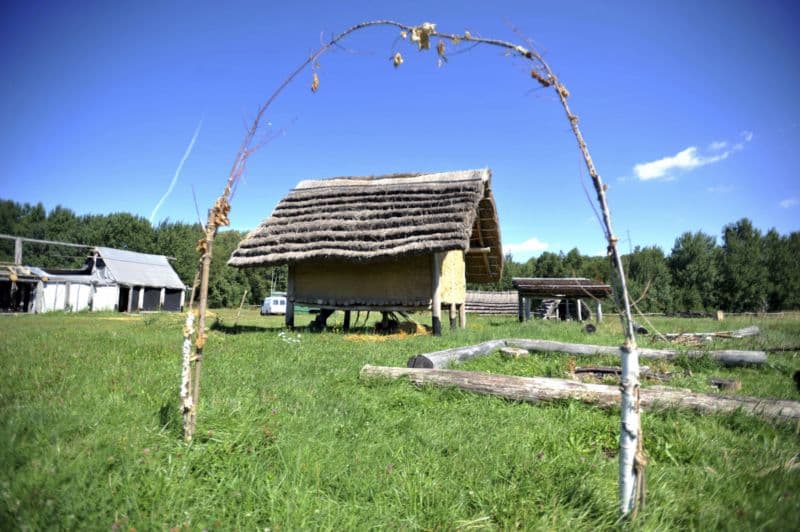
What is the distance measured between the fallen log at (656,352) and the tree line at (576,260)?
32271 millimetres

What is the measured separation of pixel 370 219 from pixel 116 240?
51.1m

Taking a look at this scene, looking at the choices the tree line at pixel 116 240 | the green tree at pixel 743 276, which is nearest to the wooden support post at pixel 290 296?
the tree line at pixel 116 240

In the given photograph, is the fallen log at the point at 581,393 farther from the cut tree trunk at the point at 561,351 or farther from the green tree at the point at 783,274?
the green tree at the point at 783,274

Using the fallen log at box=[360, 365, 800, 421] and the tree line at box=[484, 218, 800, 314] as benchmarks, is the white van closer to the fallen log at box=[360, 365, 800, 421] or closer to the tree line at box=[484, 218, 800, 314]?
the tree line at box=[484, 218, 800, 314]

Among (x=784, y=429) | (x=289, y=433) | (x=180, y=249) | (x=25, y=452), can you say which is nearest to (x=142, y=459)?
(x=25, y=452)

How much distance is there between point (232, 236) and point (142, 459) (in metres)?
66.8

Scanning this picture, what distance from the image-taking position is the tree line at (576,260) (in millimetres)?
41281

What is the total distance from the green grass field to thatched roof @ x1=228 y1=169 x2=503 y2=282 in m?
7.09

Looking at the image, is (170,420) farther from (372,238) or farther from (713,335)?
(713,335)

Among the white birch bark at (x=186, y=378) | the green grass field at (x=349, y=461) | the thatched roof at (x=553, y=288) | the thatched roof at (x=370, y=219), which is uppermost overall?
the thatched roof at (x=370, y=219)

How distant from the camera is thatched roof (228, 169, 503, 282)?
11.5 m

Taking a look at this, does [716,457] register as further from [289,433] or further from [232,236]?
[232,236]

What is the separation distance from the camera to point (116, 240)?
50.7 meters

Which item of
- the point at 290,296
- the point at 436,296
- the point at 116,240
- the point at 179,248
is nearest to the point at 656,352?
the point at 436,296
